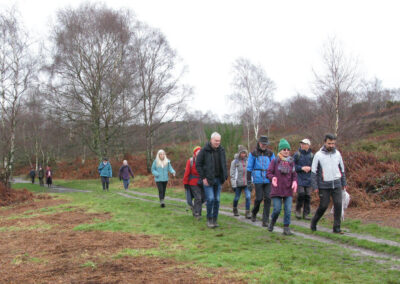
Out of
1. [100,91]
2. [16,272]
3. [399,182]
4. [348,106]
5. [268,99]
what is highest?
[268,99]

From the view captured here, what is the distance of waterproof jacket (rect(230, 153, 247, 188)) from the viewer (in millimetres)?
9188

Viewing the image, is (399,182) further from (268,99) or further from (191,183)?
(268,99)

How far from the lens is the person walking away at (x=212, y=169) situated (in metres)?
7.65

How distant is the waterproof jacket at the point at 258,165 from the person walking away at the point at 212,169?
0.87 metres

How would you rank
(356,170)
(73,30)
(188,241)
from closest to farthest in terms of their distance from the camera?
(188,241) → (356,170) → (73,30)

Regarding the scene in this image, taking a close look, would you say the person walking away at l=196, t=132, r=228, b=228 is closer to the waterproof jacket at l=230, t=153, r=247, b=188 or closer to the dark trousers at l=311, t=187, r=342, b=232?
the waterproof jacket at l=230, t=153, r=247, b=188

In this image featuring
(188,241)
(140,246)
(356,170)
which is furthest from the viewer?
(356,170)

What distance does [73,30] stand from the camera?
88.3 ft

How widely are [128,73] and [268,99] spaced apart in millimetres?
22682

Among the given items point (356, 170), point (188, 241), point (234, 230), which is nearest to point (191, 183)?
point (234, 230)

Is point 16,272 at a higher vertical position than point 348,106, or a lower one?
lower

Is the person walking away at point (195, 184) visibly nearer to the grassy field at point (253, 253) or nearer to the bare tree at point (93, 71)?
the grassy field at point (253, 253)

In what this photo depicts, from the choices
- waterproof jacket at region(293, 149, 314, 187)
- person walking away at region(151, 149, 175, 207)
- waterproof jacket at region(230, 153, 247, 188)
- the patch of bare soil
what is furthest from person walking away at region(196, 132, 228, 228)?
person walking away at region(151, 149, 175, 207)

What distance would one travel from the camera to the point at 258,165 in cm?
822
